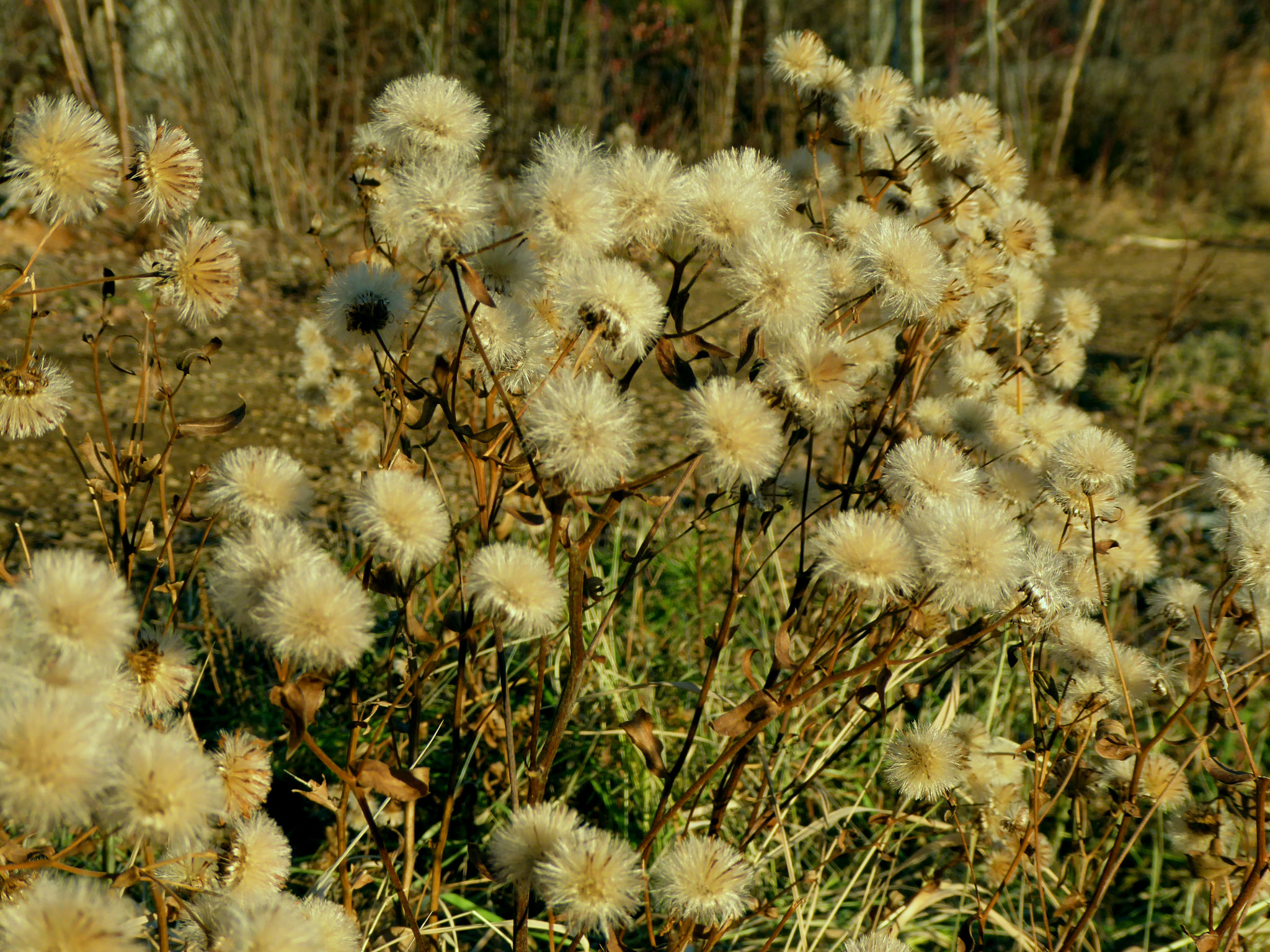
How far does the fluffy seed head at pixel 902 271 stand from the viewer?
1489 mm

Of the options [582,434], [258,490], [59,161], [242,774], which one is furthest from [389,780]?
[59,161]

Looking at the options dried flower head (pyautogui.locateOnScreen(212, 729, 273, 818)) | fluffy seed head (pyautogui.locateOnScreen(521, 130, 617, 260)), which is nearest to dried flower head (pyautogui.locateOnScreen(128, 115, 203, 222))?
fluffy seed head (pyautogui.locateOnScreen(521, 130, 617, 260))

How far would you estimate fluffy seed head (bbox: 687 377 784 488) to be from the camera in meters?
1.26

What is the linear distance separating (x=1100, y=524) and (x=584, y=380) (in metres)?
1.05

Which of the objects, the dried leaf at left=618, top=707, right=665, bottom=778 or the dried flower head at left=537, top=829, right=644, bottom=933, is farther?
the dried leaf at left=618, top=707, right=665, bottom=778

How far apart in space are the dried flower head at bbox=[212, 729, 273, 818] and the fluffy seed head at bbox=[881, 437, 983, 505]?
3.00 feet

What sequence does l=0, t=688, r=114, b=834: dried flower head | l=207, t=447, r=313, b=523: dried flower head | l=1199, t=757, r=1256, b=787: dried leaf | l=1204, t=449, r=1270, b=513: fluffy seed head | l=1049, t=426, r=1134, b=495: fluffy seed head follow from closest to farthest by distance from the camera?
l=0, t=688, r=114, b=834: dried flower head < l=207, t=447, r=313, b=523: dried flower head < l=1199, t=757, r=1256, b=787: dried leaf < l=1049, t=426, r=1134, b=495: fluffy seed head < l=1204, t=449, r=1270, b=513: fluffy seed head

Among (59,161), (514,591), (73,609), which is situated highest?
(59,161)

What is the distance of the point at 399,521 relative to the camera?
1.21 m

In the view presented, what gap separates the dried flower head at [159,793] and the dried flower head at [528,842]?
388 millimetres

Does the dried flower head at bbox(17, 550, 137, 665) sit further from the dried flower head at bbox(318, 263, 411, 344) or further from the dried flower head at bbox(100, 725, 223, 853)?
the dried flower head at bbox(318, 263, 411, 344)

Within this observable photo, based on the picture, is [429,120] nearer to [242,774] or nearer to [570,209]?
[570,209]

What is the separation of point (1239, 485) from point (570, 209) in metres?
1.23

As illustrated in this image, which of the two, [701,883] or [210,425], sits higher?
[210,425]
